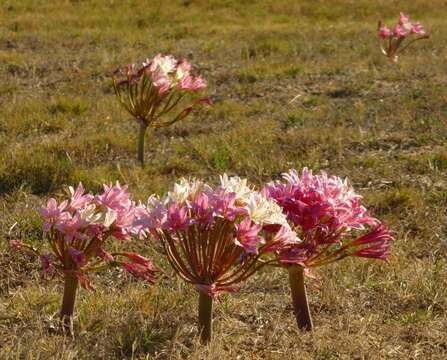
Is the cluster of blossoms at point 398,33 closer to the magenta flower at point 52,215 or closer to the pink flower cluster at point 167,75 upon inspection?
the pink flower cluster at point 167,75

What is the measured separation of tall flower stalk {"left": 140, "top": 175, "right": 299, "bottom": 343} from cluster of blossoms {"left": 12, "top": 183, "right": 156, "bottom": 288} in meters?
0.14

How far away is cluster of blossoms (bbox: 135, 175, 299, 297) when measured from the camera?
2.53m

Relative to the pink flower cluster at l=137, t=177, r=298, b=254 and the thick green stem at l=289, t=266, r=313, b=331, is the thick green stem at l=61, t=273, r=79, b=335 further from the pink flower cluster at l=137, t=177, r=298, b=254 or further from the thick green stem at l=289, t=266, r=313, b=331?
the thick green stem at l=289, t=266, r=313, b=331

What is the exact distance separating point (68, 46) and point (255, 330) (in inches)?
359

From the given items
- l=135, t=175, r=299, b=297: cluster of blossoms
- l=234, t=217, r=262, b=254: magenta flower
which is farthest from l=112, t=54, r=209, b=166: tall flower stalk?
l=234, t=217, r=262, b=254: magenta flower

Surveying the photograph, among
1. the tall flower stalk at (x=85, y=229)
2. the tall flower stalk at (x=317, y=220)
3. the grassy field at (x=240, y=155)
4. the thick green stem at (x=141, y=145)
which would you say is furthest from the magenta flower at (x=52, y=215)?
the thick green stem at (x=141, y=145)

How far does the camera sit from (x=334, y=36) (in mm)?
12883

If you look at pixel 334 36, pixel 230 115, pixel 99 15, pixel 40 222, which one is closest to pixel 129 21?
pixel 99 15

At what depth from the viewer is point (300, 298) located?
2990 mm

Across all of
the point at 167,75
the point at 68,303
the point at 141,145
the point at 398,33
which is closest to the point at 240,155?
the point at 141,145

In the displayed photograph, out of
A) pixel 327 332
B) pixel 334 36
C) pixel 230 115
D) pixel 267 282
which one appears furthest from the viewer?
pixel 334 36

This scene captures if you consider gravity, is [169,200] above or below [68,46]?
above

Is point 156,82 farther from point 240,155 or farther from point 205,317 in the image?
point 205,317

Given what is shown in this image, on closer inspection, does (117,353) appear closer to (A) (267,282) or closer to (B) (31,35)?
(A) (267,282)
